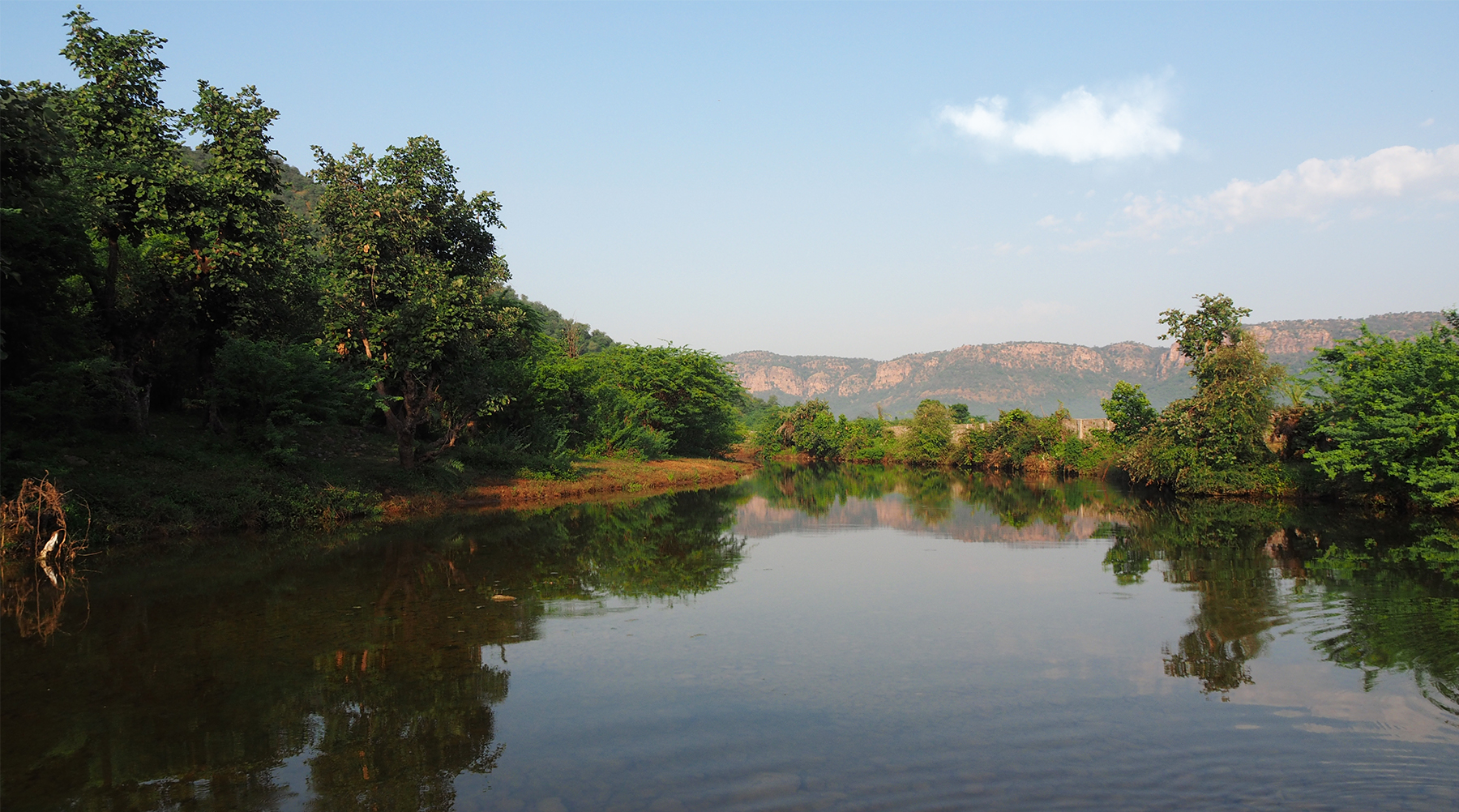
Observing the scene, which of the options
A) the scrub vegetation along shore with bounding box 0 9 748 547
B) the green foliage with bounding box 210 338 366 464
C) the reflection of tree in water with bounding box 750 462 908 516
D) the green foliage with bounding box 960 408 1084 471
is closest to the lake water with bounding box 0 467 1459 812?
the scrub vegetation along shore with bounding box 0 9 748 547

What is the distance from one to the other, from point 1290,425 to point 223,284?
31.2 meters

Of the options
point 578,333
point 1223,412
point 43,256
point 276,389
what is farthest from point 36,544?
point 578,333

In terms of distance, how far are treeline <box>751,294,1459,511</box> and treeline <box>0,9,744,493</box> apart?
22.2 meters

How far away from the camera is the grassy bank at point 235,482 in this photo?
14.7m

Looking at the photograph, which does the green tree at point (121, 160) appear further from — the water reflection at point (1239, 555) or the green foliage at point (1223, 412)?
the green foliage at point (1223, 412)

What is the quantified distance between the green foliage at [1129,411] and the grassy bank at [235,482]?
2214 cm

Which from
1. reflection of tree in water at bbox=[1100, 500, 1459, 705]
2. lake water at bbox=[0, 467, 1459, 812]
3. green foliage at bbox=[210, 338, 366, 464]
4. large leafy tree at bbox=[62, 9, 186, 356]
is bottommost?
reflection of tree in water at bbox=[1100, 500, 1459, 705]

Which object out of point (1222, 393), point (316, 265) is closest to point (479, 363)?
point (316, 265)

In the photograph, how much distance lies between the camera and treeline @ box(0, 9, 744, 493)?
15.6 metres

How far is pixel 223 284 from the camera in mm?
18531

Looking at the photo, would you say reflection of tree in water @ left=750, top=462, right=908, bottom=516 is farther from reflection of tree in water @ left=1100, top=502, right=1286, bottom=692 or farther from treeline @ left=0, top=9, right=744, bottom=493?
treeline @ left=0, top=9, right=744, bottom=493

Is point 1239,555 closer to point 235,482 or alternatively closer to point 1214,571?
point 1214,571

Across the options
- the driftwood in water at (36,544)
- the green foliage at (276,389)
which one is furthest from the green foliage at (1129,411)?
the driftwood in water at (36,544)

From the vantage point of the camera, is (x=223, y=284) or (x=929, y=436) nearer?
(x=223, y=284)
